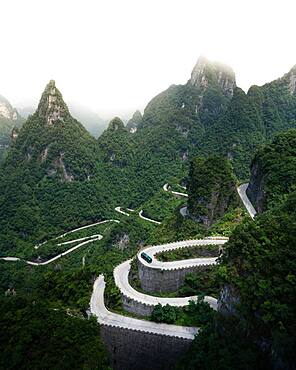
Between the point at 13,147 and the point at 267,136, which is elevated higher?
the point at 267,136

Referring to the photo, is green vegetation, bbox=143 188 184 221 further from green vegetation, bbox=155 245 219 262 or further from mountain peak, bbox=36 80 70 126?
green vegetation, bbox=155 245 219 262

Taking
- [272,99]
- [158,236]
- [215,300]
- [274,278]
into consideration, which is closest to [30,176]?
[158,236]

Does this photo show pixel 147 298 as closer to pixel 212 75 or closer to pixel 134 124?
pixel 212 75

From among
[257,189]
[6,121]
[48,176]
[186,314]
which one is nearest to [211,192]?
[257,189]

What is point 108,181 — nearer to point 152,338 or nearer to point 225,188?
point 225,188

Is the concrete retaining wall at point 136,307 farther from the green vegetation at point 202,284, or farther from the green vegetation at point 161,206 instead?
the green vegetation at point 161,206

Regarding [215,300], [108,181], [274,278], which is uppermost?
[274,278]

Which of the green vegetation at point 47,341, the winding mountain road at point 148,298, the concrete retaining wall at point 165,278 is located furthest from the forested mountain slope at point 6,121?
the green vegetation at point 47,341
